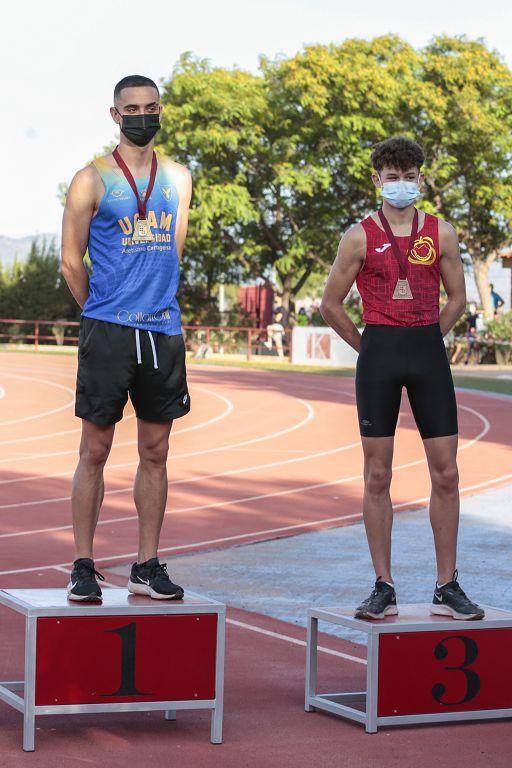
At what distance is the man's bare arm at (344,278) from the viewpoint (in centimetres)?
575

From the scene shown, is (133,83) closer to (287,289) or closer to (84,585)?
(84,585)

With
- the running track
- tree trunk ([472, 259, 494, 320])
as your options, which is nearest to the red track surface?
the running track

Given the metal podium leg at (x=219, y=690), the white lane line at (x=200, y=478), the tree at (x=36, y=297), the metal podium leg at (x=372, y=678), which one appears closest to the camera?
the metal podium leg at (x=219, y=690)

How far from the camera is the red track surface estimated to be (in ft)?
17.0

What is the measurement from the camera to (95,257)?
5406mm

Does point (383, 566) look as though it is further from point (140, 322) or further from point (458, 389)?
point (458, 389)

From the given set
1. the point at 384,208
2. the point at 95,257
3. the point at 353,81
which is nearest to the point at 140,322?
the point at 95,257

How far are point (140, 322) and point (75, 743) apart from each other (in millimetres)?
1600

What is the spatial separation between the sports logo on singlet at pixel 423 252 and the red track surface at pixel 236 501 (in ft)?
6.23

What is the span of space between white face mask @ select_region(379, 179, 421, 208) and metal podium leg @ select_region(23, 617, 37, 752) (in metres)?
2.24

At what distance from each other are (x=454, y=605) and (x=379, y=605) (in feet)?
1.10

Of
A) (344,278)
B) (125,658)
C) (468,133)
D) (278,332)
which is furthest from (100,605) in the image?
(468,133)

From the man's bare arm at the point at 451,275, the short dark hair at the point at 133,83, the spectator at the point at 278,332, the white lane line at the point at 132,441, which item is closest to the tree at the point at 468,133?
the spectator at the point at 278,332

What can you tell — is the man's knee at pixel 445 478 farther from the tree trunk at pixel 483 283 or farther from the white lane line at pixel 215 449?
the tree trunk at pixel 483 283
